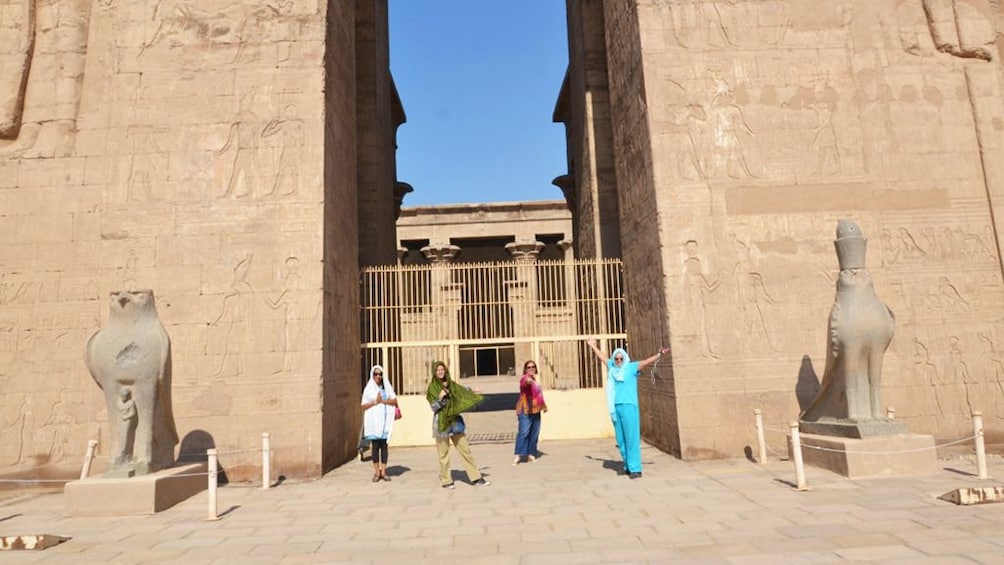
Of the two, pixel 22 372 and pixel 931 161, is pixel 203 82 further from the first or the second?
pixel 931 161

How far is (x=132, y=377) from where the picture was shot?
19.3 ft

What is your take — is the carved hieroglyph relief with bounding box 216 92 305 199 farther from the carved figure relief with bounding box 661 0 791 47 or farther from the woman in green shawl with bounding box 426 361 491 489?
the carved figure relief with bounding box 661 0 791 47

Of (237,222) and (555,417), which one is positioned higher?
(237,222)

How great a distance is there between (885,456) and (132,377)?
284 inches

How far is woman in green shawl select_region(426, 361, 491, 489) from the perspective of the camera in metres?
6.44

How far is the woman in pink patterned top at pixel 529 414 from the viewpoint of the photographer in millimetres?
8148

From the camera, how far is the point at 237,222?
25.5ft

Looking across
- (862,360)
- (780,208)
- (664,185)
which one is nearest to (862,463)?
(862,360)

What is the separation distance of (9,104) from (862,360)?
414 inches

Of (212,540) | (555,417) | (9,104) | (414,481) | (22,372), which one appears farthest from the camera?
(555,417)

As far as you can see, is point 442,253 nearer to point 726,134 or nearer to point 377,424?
point 726,134

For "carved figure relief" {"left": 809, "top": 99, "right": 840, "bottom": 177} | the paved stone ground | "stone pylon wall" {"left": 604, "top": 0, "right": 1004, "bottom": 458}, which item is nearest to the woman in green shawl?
the paved stone ground

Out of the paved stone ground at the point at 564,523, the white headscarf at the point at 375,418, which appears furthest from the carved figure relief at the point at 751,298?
the white headscarf at the point at 375,418

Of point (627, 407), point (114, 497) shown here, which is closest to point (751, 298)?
point (627, 407)
